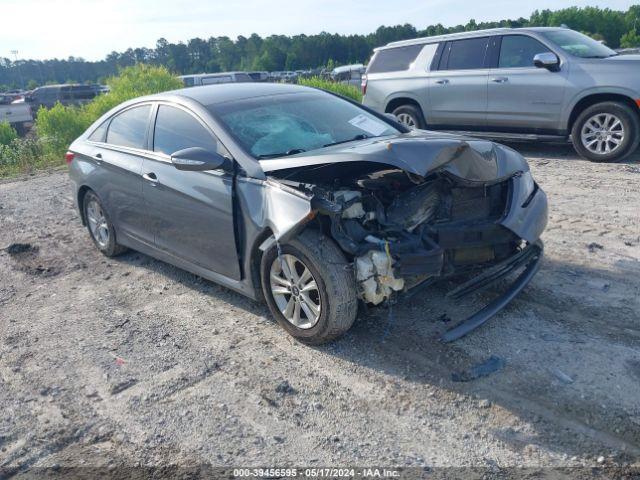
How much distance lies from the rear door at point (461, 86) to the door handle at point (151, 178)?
6317mm

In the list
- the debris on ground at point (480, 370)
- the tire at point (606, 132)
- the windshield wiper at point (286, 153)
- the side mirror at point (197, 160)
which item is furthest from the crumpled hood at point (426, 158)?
the tire at point (606, 132)

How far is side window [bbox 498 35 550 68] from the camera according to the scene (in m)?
8.92

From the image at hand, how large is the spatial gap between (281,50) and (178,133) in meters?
77.6

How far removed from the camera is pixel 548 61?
8.48m

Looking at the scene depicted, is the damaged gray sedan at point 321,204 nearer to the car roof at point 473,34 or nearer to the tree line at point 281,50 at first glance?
the car roof at point 473,34

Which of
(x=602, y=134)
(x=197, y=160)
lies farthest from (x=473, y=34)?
(x=197, y=160)

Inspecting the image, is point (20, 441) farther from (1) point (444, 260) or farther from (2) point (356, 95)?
(2) point (356, 95)

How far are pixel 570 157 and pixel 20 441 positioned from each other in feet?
27.7


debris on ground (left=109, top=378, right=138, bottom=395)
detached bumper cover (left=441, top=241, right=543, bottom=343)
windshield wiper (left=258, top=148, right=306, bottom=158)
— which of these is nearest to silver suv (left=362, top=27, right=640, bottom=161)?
detached bumper cover (left=441, top=241, right=543, bottom=343)

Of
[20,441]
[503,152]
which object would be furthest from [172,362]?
[503,152]

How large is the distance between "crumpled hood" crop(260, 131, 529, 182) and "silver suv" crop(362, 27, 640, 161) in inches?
195

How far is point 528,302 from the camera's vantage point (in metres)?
4.34

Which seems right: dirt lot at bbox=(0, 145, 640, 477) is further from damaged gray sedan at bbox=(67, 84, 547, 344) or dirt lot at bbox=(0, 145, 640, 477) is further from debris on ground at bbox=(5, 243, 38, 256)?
debris on ground at bbox=(5, 243, 38, 256)

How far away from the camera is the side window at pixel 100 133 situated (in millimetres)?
5896
